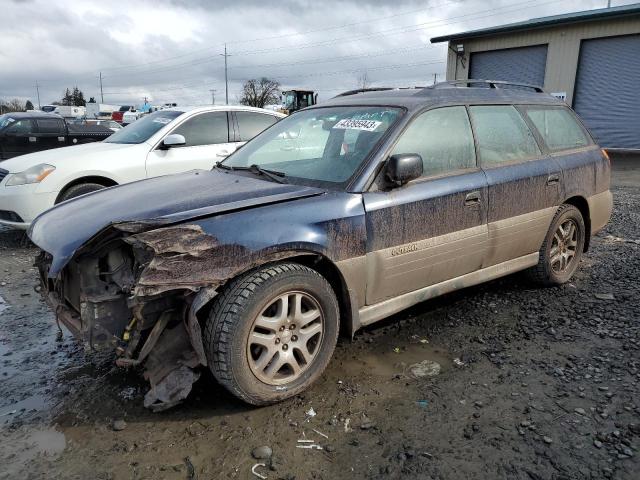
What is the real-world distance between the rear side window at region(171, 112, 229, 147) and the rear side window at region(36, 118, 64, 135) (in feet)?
20.9

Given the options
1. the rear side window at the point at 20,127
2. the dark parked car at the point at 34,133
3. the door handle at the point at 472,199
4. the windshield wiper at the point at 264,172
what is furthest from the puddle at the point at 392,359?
the rear side window at the point at 20,127

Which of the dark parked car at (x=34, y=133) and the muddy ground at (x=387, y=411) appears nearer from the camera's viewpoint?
the muddy ground at (x=387, y=411)

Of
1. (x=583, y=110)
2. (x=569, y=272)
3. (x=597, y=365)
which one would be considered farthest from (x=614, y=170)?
(x=597, y=365)

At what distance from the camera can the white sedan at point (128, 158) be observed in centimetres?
593

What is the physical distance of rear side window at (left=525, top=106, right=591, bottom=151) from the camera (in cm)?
435

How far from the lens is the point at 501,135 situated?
399 centimetres

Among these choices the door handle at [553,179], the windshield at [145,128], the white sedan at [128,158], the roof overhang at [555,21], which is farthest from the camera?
the roof overhang at [555,21]

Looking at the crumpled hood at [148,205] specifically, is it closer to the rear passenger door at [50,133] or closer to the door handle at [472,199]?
the door handle at [472,199]

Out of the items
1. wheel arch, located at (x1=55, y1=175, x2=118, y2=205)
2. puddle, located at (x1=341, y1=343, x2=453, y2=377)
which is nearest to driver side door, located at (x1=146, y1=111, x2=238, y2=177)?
wheel arch, located at (x1=55, y1=175, x2=118, y2=205)

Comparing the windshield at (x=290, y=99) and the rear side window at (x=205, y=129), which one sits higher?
the windshield at (x=290, y=99)

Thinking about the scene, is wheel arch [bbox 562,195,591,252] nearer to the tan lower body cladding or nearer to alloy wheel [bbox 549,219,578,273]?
alloy wheel [bbox 549,219,578,273]

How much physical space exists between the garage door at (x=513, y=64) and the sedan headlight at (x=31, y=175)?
681 inches

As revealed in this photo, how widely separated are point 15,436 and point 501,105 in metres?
4.04

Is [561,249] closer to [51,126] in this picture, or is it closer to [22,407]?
[22,407]
